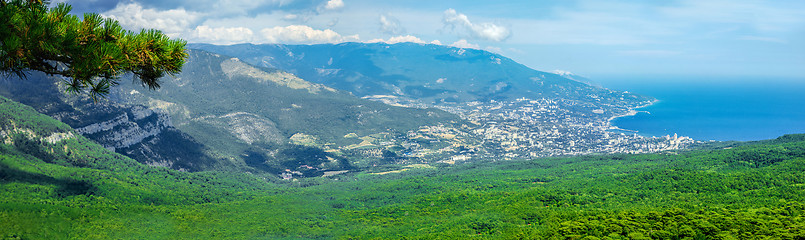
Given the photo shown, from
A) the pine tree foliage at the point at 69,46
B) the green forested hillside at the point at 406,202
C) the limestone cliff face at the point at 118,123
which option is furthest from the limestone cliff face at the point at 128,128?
the pine tree foliage at the point at 69,46

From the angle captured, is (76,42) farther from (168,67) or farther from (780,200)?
(780,200)

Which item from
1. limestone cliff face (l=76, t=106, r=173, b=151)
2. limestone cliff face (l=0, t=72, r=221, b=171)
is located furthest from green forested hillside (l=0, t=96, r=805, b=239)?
limestone cliff face (l=0, t=72, r=221, b=171)

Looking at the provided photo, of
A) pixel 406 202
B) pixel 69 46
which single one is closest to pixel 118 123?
pixel 406 202

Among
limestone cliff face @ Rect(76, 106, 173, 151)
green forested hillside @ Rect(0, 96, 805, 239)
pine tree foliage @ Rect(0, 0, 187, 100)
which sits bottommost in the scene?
green forested hillside @ Rect(0, 96, 805, 239)

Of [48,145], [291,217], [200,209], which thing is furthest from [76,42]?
[48,145]

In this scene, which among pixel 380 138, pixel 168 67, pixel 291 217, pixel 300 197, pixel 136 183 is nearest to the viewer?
pixel 168 67

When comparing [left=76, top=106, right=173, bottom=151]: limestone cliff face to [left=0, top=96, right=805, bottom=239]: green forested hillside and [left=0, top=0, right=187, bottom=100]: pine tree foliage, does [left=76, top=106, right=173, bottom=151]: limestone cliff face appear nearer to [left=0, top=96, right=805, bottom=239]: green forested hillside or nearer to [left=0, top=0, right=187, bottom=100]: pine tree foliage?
[left=0, top=96, right=805, bottom=239]: green forested hillside

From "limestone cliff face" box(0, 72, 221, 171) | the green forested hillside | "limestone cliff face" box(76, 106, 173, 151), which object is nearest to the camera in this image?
the green forested hillside
